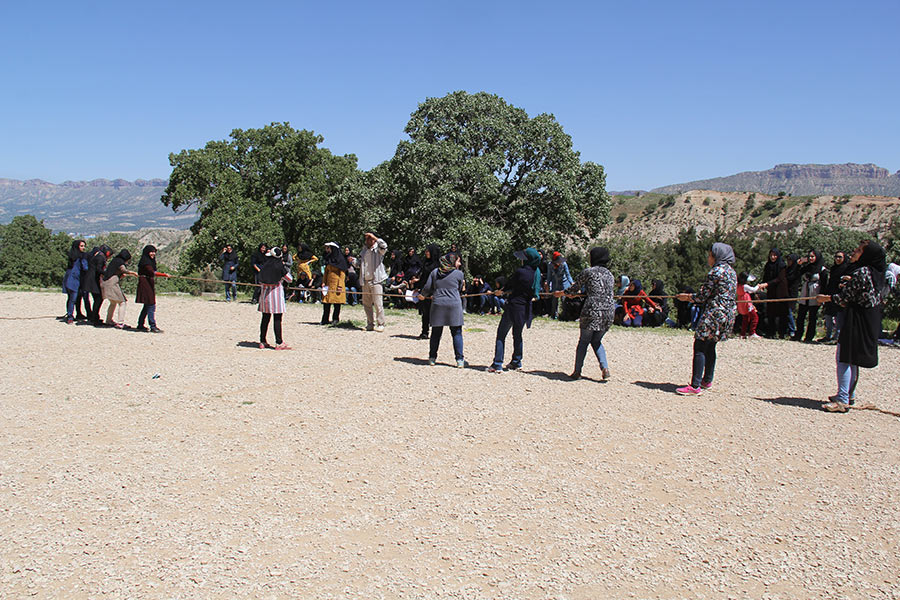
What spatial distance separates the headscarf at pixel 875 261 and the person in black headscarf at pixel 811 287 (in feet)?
21.0

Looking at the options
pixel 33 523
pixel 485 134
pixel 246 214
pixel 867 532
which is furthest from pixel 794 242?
pixel 33 523

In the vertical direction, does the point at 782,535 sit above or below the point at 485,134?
below

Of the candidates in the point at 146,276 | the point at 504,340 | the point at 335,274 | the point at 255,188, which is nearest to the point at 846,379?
the point at 504,340

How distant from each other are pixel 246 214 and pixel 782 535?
2652cm

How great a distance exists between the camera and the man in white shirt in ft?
43.0

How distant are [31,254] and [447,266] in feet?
181

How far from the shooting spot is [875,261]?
7.46 meters

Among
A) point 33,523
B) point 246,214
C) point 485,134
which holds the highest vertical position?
point 485,134

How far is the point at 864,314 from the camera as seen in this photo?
291 inches

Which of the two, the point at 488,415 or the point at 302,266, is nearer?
the point at 488,415

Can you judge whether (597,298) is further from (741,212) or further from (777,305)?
(741,212)

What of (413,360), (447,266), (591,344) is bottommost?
(413,360)

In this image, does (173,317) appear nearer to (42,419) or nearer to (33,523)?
(42,419)

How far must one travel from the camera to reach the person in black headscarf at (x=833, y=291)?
11825 millimetres
